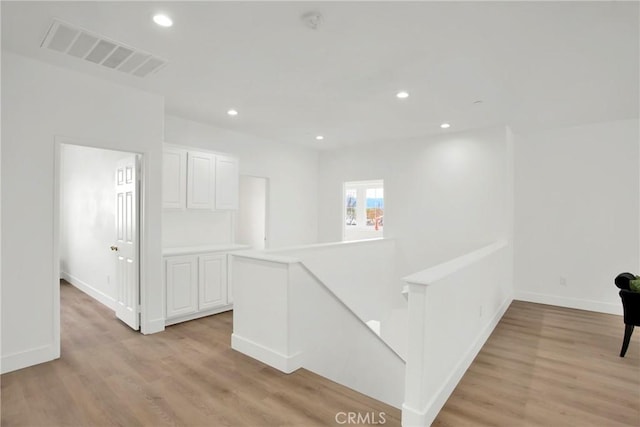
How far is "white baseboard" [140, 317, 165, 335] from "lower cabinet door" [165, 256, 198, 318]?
6.2 inches

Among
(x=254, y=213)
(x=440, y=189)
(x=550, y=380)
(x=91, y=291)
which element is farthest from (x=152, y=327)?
(x=440, y=189)

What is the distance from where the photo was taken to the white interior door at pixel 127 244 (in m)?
3.86

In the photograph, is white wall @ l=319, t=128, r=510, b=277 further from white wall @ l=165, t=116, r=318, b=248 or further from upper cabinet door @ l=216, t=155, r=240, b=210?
upper cabinet door @ l=216, t=155, r=240, b=210

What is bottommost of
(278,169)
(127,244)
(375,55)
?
(127,244)

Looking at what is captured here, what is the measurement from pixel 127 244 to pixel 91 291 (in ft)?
6.78

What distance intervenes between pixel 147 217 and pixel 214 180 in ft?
3.98

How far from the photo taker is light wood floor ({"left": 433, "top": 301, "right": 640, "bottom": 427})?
232cm

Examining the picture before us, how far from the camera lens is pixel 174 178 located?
4.31 m

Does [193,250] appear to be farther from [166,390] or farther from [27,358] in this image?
[166,390]

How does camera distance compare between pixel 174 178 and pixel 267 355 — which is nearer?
pixel 267 355

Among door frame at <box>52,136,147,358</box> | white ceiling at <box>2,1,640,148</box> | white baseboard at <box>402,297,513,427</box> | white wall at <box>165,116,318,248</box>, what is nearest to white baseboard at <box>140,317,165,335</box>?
door frame at <box>52,136,147,358</box>

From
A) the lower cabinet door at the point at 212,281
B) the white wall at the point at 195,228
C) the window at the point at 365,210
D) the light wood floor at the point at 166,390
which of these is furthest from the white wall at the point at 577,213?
the white wall at the point at 195,228

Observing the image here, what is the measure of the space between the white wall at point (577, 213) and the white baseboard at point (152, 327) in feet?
17.8

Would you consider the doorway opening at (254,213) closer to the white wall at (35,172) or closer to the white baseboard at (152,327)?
the white baseboard at (152,327)
